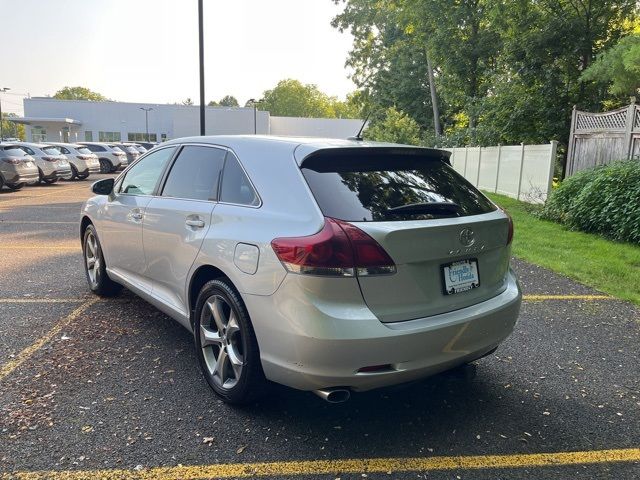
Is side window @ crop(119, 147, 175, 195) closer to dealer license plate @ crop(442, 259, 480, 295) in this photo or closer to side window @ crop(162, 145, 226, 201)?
side window @ crop(162, 145, 226, 201)

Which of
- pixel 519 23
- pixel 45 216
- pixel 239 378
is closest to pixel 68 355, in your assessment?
pixel 239 378

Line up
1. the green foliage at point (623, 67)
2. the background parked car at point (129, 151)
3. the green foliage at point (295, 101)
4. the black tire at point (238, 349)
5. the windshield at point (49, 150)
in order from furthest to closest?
the green foliage at point (295, 101), the background parked car at point (129, 151), the windshield at point (49, 150), the green foliage at point (623, 67), the black tire at point (238, 349)

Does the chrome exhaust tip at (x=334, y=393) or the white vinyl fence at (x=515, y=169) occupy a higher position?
the white vinyl fence at (x=515, y=169)

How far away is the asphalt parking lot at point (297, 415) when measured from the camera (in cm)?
263

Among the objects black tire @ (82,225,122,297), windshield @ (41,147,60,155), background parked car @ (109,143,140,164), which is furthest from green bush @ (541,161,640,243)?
background parked car @ (109,143,140,164)

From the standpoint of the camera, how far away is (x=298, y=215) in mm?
2727

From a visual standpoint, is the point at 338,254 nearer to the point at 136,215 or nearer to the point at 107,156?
the point at 136,215

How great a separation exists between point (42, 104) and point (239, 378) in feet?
251

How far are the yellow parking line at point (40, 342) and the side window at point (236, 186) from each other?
6.48 feet

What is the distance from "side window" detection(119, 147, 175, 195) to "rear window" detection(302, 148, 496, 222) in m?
1.85

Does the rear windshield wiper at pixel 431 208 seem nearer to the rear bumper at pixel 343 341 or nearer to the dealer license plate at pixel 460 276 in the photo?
the dealer license plate at pixel 460 276

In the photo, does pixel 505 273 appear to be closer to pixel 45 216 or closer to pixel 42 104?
pixel 45 216

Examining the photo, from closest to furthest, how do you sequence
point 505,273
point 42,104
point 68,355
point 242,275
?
point 242,275 → point 505,273 → point 68,355 → point 42,104

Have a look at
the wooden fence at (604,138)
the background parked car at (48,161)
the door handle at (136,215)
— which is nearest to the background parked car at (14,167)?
the background parked car at (48,161)
